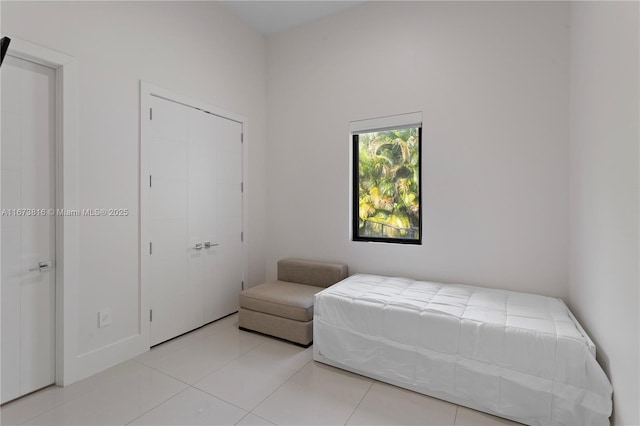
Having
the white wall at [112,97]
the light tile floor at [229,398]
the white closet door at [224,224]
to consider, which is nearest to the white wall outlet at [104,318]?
the white wall at [112,97]

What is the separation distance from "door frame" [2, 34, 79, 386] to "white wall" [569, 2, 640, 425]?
3.29 meters

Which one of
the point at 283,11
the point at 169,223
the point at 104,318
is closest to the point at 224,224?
the point at 169,223

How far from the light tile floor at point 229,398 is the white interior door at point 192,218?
577mm

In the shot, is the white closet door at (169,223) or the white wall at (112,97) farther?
the white closet door at (169,223)

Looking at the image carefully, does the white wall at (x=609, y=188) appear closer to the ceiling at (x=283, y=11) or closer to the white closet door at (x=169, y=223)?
the ceiling at (x=283, y=11)

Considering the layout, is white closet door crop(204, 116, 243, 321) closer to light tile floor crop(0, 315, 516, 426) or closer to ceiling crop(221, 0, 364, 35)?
light tile floor crop(0, 315, 516, 426)

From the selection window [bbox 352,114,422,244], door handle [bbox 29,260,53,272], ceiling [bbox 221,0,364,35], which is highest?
ceiling [bbox 221,0,364,35]

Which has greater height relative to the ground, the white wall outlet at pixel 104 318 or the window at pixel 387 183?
the window at pixel 387 183

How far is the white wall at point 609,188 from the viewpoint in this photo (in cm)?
136

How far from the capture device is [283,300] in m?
2.94

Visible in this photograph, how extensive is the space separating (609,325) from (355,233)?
2.27 metres

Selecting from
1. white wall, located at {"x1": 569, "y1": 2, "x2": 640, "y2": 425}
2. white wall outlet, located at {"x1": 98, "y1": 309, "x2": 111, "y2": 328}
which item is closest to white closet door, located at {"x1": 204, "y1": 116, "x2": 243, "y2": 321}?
white wall outlet, located at {"x1": 98, "y1": 309, "x2": 111, "y2": 328}

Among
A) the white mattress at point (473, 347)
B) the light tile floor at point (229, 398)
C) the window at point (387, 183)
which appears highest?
the window at point (387, 183)

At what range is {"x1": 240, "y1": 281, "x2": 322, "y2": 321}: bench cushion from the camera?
2840 millimetres
